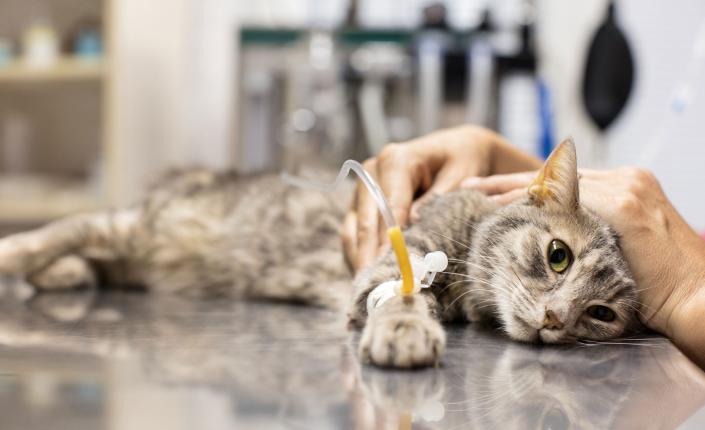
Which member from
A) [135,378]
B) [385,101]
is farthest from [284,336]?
[385,101]

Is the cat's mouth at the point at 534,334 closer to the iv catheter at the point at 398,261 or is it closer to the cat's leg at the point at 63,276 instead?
the iv catheter at the point at 398,261

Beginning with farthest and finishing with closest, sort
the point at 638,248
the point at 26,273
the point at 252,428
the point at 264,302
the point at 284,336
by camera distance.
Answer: the point at 26,273
the point at 264,302
the point at 638,248
the point at 284,336
the point at 252,428

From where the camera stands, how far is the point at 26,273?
1705 millimetres

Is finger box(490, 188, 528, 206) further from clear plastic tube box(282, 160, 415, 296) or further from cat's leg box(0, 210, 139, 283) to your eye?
cat's leg box(0, 210, 139, 283)

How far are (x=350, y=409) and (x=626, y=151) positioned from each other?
263 cm

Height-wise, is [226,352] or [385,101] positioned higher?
[385,101]

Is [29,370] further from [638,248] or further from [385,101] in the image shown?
[385,101]

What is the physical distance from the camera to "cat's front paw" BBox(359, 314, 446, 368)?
0.80 metres

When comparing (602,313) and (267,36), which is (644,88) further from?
(602,313)

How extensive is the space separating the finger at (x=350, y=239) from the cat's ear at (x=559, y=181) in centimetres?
39

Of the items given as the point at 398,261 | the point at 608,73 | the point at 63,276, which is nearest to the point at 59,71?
the point at 63,276

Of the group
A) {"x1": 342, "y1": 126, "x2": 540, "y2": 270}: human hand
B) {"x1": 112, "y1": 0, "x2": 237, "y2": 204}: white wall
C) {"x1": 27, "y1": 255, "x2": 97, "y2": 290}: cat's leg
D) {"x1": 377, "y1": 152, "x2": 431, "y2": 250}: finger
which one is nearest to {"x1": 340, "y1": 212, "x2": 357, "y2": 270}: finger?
{"x1": 342, "y1": 126, "x2": 540, "y2": 270}: human hand

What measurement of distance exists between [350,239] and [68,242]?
2.87 ft

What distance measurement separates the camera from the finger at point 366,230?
1.33 metres
